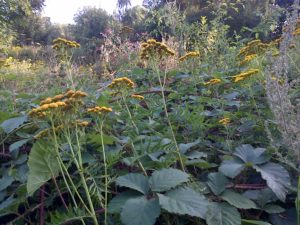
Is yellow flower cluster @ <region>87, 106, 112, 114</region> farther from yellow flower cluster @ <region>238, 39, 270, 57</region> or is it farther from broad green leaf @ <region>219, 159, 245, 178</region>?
yellow flower cluster @ <region>238, 39, 270, 57</region>

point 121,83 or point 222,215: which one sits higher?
point 121,83

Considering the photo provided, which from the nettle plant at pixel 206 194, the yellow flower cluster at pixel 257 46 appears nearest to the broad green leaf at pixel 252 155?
the nettle plant at pixel 206 194

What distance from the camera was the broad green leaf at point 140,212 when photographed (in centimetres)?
123

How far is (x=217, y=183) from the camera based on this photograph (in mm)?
1477

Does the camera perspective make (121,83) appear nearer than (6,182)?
No

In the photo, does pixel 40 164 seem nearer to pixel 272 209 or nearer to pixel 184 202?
pixel 184 202

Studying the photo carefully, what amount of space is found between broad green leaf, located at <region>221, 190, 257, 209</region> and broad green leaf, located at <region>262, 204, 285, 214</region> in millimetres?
77

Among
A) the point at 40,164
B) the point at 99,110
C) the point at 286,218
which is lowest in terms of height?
the point at 286,218

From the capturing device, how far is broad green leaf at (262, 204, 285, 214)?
142cm

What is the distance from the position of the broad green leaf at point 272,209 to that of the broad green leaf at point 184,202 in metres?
0.30

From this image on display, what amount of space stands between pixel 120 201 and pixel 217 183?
41 centimetres

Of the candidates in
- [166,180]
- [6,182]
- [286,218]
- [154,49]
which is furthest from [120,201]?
[154,49]

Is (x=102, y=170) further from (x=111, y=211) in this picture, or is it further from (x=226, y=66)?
(x=226, y=66)

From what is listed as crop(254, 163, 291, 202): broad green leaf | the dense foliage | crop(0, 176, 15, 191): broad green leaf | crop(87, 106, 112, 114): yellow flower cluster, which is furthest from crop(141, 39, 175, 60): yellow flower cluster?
crop(0, 176, 15, 191): broad green leaf
